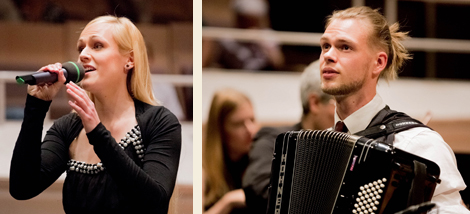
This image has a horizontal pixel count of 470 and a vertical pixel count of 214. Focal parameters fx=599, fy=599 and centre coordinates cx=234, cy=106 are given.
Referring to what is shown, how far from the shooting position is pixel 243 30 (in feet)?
12.8

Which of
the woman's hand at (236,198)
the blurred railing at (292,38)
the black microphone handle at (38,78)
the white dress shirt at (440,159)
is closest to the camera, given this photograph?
the black microphone handle at (38,78)

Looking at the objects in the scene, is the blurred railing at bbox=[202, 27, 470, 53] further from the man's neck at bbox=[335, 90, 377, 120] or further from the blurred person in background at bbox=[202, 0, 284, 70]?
the man's neck at bbox=[335, 90, 377, 120]

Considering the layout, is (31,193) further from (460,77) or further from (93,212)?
(460,77)

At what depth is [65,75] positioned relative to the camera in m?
2.15

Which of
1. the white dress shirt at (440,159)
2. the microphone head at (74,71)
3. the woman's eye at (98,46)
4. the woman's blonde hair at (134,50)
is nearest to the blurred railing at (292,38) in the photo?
the woman's blonde hair at (134,50)

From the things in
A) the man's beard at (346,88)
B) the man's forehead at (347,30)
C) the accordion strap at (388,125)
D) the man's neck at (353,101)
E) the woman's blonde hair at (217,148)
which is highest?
the man's forehead at (347,30)

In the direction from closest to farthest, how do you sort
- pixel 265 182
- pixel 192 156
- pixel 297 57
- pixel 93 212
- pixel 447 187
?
pixel 447 187 → pixel 93 212 → pixel 192 156 → pixel 265 182 → pixel 297 57

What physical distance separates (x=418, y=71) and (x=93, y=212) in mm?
3175

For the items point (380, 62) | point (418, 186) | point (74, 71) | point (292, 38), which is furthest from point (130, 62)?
point (292, 38)

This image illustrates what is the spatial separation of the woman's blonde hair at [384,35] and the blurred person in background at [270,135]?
2.40 ft

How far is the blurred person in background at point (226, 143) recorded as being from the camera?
3.53 metres

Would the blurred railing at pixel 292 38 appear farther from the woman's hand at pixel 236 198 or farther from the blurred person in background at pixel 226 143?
the woman's hand at pixel 236 198

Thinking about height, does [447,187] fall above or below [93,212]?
above

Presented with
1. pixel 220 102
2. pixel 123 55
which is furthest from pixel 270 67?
pixel 123 55
